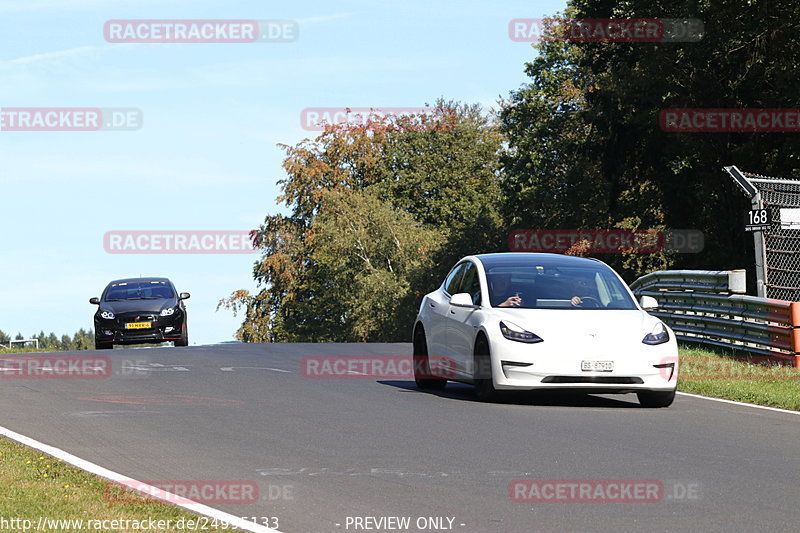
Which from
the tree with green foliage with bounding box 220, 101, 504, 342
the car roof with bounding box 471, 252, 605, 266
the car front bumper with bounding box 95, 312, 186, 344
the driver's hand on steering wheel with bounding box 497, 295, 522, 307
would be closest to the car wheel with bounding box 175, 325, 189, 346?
the car front bumper with bounding box 95, 312, 186, 344

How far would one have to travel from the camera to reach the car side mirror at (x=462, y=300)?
49.8 feet

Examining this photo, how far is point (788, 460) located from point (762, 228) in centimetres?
946

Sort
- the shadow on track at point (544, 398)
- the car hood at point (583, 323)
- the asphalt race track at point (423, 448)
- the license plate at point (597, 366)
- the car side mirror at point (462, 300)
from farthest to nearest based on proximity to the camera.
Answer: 1. the car side mirror at point (462, 300)
2. the shadow on track at point (544, 398)
3. the car hood at point (583, 323)
4. the license plate at point (597, 366)
5. the asphalt race track at point (423, 448)

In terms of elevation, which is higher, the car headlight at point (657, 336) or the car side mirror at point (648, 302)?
the car side mirror at point (648, 302)

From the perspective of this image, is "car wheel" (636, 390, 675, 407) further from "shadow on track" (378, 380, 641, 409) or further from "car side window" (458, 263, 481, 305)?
"car side window" (458, 263, 481, 305)

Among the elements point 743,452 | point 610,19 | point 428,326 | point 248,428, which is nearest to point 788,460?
point 743,452

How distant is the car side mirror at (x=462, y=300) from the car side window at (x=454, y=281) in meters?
1.18

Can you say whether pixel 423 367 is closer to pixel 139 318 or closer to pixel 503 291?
pixel 503 291

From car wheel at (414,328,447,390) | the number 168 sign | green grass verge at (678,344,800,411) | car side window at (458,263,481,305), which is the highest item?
the number 168 sign

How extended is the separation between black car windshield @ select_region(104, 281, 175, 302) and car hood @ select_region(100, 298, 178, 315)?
0.26 metres

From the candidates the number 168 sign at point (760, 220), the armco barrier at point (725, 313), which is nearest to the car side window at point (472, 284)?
the armco barrier at point (725, 313)

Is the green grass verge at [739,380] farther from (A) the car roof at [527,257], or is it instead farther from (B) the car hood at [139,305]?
(B) the car hood at [139,305]

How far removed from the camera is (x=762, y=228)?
63.3ft

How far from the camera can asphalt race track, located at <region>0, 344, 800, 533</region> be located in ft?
26.2
